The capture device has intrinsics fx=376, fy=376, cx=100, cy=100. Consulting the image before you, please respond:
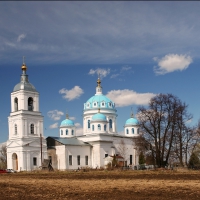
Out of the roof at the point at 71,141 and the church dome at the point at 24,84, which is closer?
the church dome at the point at 24,84

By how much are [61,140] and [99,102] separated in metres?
15.1

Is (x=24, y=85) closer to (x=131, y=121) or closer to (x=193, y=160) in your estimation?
(x=131, y=121)

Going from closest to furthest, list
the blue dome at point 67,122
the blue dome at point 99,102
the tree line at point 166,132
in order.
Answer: the tree line at point 166,132
the blue dome at point 99,102
the blue dome at point 67,122

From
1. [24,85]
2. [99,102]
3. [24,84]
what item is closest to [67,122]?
[99,102]

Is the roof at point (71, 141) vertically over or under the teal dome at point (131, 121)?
under

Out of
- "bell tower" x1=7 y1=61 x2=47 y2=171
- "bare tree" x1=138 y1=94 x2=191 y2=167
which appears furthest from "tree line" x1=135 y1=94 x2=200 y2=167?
"bell tower" x1=7 y1=61 x2=47 y2=171

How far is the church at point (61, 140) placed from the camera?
214 feet

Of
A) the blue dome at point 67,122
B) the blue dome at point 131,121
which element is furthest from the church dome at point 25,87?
the blue dome at point 131,121

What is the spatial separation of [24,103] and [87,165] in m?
17.7

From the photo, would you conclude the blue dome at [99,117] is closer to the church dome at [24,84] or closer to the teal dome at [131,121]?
the teal dome at [131,121]

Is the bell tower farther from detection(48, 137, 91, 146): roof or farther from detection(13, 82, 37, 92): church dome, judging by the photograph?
detection(48, 137, 91, 146): roof

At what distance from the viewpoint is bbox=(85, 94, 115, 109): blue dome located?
8288cm

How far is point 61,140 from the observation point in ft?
236

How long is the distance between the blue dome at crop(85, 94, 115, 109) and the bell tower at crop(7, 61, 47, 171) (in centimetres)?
1782
